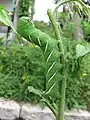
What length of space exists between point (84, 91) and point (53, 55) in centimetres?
150

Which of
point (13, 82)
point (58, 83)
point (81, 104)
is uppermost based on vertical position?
point (58, 83)

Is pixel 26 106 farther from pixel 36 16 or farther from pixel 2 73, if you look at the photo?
pixel 36 16

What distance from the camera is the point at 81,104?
109 inches

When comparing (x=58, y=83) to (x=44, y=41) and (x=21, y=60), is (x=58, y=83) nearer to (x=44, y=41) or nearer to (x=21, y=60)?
(x=44, y=41)

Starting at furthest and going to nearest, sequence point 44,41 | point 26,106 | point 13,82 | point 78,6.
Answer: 1. point 13,82
2. point 26,106
3. point 78,6
4. point 44,41

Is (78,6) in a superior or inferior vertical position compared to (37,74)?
superior

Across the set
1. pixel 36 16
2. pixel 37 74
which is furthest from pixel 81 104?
pixel 36 16

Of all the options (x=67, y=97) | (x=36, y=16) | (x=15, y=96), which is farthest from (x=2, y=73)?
(x=36, y=16)

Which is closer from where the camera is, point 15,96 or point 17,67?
point 15,96

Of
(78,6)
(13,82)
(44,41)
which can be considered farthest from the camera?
(13,82)

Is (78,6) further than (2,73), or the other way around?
(2,73)

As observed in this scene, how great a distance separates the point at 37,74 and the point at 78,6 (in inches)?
45.4

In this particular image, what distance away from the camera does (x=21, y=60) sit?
296 centimetres

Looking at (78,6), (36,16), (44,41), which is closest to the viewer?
(44,41)
